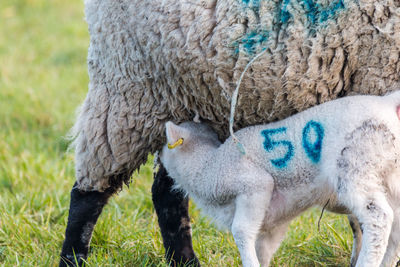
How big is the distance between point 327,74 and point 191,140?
2.33 ft

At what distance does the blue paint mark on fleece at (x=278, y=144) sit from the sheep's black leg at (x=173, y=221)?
93 cm

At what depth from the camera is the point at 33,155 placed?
502 centimetres

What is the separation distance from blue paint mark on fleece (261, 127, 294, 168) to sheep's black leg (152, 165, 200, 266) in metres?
0.93

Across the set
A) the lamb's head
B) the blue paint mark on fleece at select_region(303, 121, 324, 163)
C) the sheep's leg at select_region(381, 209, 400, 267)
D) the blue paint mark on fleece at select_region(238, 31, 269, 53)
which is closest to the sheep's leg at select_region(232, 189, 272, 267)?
the blue paint mark on fleece at select_region(303, 121, 324, 163)

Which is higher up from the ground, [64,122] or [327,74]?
[327,74]

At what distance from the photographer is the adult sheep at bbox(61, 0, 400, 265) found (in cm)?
268

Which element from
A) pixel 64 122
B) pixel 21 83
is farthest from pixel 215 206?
pixel 21 83

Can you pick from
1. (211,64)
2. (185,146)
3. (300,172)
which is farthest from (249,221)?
(211,64)

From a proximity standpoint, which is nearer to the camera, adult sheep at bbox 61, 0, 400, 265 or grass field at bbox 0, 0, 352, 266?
adult sheep at bbox 61, 0, 400, 265

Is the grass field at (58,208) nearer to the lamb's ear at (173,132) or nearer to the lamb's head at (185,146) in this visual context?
the lamb's head at (185,146)

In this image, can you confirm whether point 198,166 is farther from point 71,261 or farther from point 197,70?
point 71,261

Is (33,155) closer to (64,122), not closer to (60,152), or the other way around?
(60,152)

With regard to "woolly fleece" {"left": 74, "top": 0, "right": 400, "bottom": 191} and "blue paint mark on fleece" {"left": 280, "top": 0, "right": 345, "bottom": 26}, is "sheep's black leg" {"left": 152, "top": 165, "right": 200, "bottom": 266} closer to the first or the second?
"woolly fleece" {"left": 74, "top": 0, "right": 400, "bottom": 191}

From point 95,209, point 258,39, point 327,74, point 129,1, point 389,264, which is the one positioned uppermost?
point 129,1
